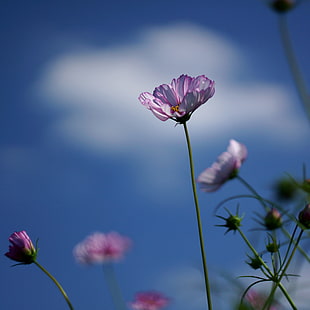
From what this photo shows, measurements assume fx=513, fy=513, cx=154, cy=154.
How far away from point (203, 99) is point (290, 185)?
0.84 ft

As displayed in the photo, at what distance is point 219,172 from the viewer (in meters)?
0.86

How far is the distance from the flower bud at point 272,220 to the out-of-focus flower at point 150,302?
0.91 ft

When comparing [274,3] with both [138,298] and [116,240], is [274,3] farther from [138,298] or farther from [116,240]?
[116,240]

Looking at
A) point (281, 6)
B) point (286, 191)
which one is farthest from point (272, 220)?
point (281, 6)

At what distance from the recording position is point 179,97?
1.07 metres

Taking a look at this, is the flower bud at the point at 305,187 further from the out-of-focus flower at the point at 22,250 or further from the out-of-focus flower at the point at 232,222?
the out-of-focus flower at the point at 22,250

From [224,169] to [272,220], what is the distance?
0.37 ft

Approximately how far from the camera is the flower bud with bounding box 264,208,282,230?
81 centimetres

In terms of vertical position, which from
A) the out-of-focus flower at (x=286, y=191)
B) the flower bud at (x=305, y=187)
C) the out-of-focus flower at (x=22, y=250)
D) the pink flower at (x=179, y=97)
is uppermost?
the pink flower at (x=179, y=97)

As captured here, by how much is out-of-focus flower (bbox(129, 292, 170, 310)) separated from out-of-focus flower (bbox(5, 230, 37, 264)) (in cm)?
23

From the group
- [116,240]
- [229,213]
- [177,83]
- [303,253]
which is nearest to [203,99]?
[177,83]

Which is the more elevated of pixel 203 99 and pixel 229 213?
pixel 203 99

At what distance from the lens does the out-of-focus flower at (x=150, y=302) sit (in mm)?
979

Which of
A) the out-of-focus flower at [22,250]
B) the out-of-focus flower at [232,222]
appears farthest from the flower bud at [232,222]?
Answer: the out-of-focus flower at [22,250]
